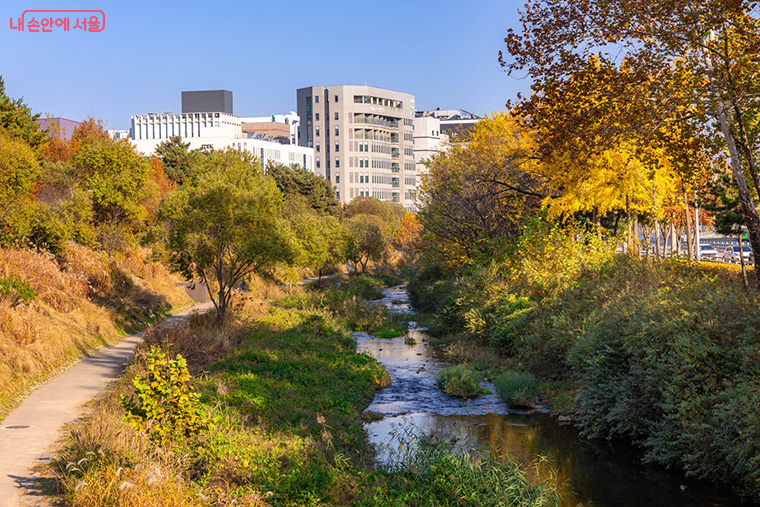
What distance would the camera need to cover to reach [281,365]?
1945 cm

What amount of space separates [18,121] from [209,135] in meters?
101

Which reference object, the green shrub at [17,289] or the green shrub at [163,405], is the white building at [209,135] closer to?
the green shrub at [17,289]

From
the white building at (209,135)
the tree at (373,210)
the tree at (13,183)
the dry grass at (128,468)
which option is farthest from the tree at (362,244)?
the white building at (209,135)

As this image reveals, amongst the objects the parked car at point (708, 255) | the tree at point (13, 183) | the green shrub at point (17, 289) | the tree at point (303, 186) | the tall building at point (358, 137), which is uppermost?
the tall building at point (358, 137)

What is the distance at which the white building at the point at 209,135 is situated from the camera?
140m

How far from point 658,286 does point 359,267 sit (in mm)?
58391

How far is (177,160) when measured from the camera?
229 feet

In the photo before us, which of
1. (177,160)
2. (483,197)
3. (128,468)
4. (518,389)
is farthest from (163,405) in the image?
(177,160)

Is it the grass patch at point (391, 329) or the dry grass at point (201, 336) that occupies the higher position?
the dry grass at point (201, 336)

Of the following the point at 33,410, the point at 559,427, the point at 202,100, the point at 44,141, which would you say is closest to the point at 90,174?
the point at 44,141

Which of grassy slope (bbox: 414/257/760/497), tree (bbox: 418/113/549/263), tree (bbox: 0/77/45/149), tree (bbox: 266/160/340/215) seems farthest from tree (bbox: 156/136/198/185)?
grassy slope (bbox: 414/257/760/497)

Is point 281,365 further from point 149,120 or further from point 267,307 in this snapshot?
point 149,120

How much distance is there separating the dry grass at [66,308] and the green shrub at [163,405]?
14.8 ft

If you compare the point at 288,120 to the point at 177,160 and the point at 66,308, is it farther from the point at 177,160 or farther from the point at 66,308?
the point at 66,308
